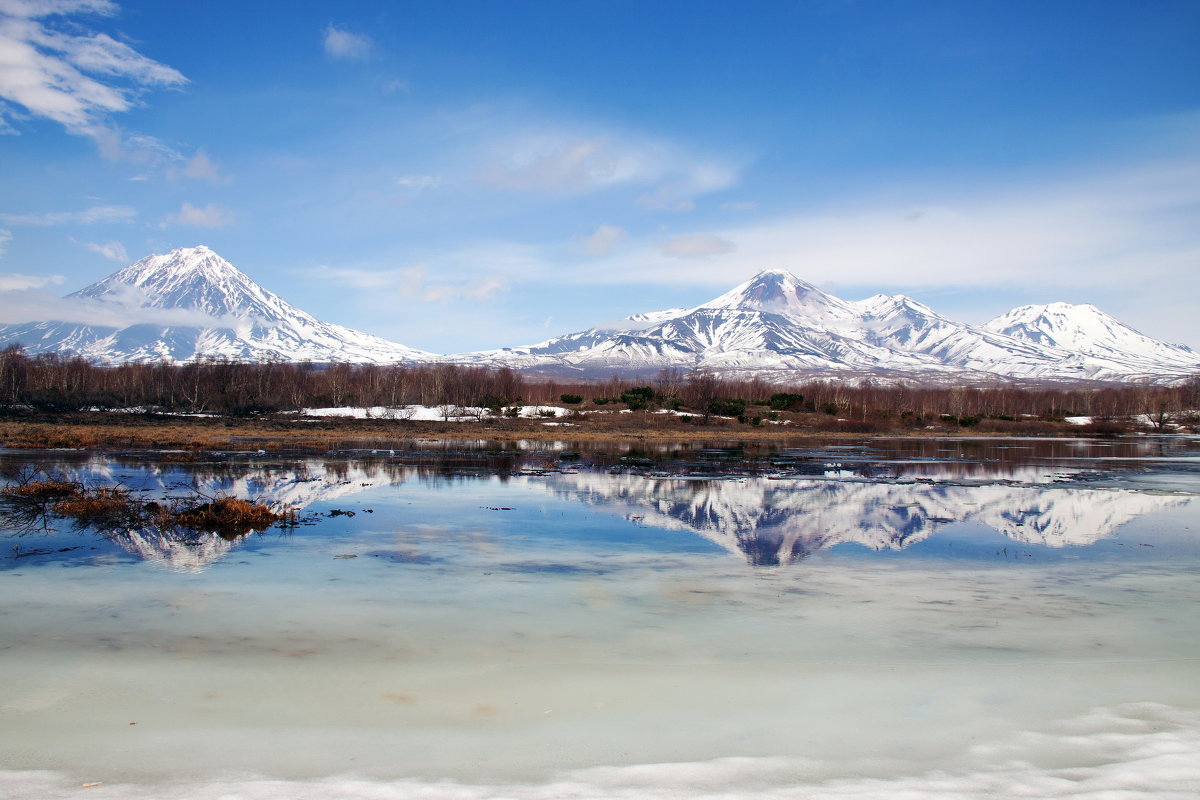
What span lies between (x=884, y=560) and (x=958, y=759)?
332 inches

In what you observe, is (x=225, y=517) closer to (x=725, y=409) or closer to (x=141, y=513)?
(x=141, y=513)

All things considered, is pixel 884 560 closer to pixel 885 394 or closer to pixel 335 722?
pixel 335 722

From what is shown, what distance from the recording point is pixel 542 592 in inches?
434

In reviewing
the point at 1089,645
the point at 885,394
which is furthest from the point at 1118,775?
the point at 885,394

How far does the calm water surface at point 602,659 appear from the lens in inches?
217

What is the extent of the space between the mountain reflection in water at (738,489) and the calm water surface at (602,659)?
0.28 metres

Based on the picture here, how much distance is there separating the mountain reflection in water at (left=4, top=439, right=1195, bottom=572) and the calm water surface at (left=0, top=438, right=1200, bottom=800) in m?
0.28

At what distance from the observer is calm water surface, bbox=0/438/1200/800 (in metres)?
5.52

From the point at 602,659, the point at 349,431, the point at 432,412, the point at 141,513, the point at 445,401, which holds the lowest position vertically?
the point at 602,659

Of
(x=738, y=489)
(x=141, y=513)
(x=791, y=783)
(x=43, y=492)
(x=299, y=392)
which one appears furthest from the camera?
(x=299, y=392)

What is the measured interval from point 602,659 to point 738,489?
16.9 m

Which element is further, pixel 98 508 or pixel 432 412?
pixel 432 412

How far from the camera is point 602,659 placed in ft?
26.6

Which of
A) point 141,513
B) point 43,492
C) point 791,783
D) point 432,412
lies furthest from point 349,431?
point 791,783
